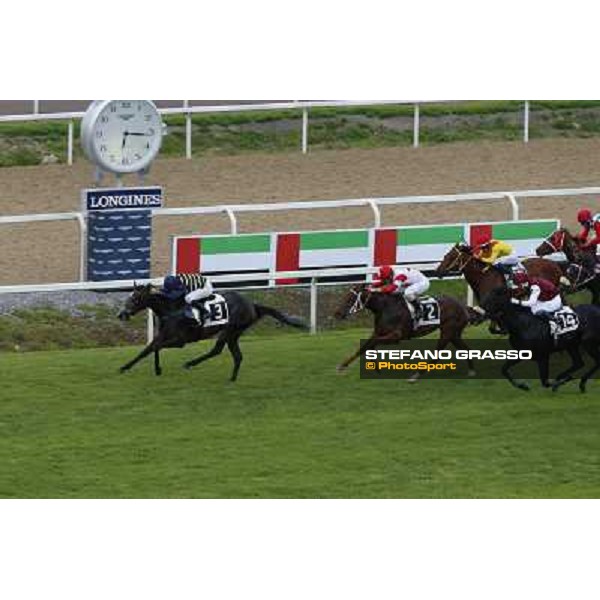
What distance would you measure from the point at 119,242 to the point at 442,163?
7260mm

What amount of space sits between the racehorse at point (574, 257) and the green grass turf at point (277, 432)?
6.69 feet

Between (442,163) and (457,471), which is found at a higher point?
(442,163)

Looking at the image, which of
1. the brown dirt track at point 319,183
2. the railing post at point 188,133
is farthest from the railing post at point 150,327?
the railing post at point 188,133

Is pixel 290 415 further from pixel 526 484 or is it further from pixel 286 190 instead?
pixel 286 190

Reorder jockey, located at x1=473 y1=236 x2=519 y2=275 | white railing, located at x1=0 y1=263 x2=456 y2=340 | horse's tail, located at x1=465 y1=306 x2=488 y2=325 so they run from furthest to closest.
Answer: white railing, located at x1=0 y1=263 x2=456 y2=340
jockey, located at x1=473 y1=236 x2=519 y2=275
horse's tail, located at x1=465 y1=306 x2=488 y2=325

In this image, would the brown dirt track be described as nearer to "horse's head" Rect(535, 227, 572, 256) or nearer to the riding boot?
"horse's head" Rect(535, 227, 572, 256)

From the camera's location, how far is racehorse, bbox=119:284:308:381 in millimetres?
23531

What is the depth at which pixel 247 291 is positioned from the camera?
88.2 ft

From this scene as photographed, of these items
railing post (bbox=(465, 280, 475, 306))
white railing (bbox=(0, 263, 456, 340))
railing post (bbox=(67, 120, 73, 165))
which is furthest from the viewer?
railing post (bbox=(67, 120, 73, 165))

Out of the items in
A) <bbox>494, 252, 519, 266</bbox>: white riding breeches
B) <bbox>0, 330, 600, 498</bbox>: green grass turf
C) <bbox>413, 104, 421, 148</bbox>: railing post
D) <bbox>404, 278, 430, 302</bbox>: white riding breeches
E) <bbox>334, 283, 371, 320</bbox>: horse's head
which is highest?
<bbox>413, 104, 421, 148</bbox>: railing post

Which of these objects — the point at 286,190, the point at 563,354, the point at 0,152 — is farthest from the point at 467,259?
the point at 0,152

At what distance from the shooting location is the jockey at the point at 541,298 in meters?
23.3

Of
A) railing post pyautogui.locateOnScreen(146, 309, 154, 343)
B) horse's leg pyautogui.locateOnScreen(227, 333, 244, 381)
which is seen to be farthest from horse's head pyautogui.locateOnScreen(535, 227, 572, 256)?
railing post pyautogui.locateOnScreen(146, 309, 154, 343)

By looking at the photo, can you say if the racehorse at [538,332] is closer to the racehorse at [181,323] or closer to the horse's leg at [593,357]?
the horse's leg at [593,357]
